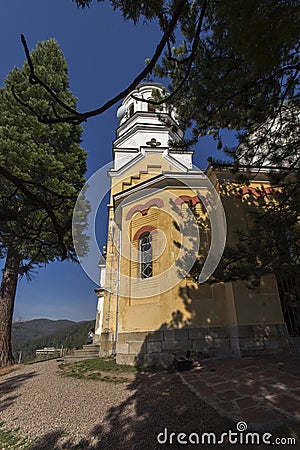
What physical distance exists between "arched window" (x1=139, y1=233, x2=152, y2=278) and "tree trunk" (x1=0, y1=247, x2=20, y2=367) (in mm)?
6086

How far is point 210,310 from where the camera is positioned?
25.5ft

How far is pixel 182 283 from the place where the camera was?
788 centimetres

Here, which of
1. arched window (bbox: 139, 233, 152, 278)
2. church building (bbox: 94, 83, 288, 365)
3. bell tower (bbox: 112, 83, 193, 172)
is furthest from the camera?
bell tower (bbox: 112, 83, 193, 172)

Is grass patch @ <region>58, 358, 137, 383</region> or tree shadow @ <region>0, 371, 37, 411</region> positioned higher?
grass patch @ <region>58, 358, 137, 383</region>

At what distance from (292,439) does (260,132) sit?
4.69 m

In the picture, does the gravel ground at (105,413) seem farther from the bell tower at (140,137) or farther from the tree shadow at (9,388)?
the bell tower at (140,137)

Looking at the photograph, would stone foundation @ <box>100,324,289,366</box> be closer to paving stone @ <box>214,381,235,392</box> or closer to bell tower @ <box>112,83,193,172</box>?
paving stone @ <box>214,381,235,392</box>

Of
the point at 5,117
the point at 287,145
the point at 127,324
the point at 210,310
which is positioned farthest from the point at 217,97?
the point at 5,117

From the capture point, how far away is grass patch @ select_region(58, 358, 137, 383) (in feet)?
20.6

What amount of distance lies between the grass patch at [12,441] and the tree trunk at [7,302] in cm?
752

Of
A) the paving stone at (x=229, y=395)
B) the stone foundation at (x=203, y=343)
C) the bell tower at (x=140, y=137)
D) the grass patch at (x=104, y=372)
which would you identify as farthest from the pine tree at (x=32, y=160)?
the paving stone at (x=229, y=395)

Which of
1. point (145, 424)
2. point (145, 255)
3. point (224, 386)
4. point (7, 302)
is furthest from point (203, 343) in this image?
point (7, 302)

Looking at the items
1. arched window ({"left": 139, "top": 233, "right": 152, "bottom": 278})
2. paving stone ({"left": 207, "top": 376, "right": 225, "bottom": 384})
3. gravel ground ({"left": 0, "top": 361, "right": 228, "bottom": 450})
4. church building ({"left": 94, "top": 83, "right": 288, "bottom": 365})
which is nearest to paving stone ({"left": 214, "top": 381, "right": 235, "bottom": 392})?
paving stone ({"left": 207, "top": 376, "right": 225, "bottom": 384})

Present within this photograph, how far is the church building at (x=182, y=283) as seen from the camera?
727 cm
